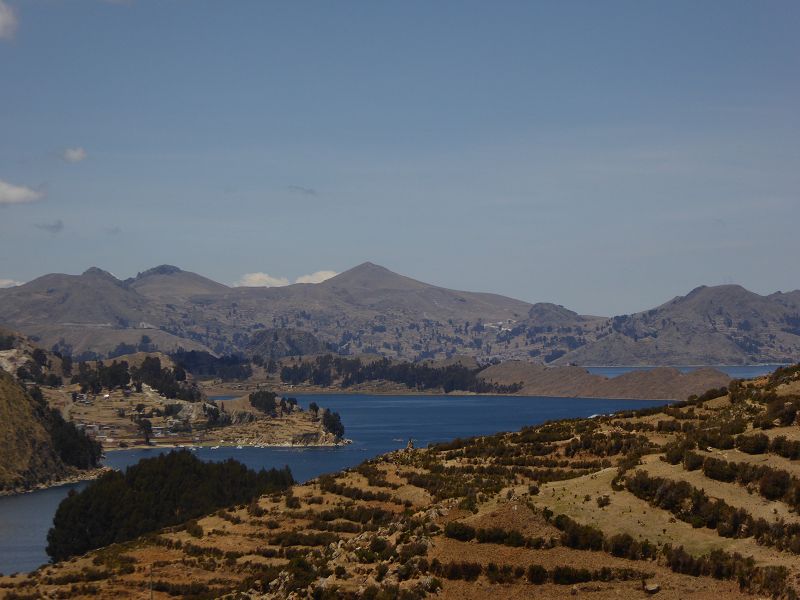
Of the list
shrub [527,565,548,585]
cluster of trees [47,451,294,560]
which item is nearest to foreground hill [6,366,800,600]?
shrub [527,565,548,585]

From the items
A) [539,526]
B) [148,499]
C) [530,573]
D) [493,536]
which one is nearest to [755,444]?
[539,526]

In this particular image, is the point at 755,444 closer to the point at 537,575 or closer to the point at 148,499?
the point at 537,575

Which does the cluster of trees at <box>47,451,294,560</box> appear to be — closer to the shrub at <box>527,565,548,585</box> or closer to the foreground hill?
the foreground hill

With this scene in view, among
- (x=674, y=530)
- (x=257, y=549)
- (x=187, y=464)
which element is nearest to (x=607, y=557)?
(x=674, y=530)

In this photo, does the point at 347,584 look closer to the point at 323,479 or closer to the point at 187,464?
the point at 323,479

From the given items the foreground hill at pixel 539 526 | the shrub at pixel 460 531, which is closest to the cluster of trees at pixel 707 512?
the foreground hill at pixel 539 526

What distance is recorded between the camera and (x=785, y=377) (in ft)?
262

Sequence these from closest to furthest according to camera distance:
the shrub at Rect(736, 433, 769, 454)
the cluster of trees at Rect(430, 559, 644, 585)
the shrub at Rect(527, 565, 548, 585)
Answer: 1. the cluster of trees at Rect(430, 559, 644, 585)
2. the shrub at Rect(527, 565, 548, 585)
3. the shrub at Rect(736, 433, 769, 454)

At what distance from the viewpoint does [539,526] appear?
54.7 meters

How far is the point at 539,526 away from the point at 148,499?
8640cm

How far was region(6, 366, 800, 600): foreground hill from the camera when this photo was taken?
4984 cm

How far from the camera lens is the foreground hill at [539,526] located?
164 ft

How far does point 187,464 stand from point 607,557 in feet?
321

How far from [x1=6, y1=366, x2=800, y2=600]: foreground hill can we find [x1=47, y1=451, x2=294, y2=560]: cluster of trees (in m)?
41.2
